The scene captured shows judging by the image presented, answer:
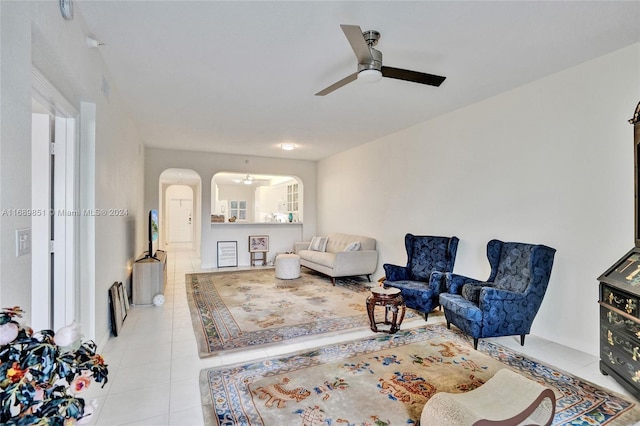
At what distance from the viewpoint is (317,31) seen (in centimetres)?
244

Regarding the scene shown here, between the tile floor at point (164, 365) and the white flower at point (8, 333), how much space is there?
4.72ft

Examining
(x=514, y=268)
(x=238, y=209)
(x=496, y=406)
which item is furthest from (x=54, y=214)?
(x=238, y=209)

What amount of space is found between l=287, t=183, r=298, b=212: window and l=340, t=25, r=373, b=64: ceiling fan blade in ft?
24.8

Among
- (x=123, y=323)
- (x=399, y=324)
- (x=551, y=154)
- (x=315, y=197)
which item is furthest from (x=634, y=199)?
(x=315, y=197)

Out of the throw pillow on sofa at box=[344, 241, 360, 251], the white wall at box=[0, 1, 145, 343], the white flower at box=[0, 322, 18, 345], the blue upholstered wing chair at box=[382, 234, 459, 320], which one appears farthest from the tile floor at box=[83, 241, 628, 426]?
the throw pillow on sofa at box=[344, 241, 360, 251]

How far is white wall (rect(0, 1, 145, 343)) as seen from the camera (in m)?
1.32

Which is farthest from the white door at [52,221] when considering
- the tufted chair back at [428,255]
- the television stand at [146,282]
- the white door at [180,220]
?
the white door at [180,220]

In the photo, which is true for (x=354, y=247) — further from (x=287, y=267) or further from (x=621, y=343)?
(x=621, y=343)

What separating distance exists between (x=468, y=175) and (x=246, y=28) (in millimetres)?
3156

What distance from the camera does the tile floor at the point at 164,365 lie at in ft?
6.73

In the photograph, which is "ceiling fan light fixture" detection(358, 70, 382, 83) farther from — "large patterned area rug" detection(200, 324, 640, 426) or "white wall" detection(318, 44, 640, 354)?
"large patterned area rug" detection(200, 324, 640, 426)

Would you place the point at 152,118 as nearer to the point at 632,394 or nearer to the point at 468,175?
the point at 468,175

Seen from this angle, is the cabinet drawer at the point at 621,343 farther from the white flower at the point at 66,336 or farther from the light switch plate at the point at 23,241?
the light switch plate at the point at 23,241

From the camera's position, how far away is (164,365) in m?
2.68
